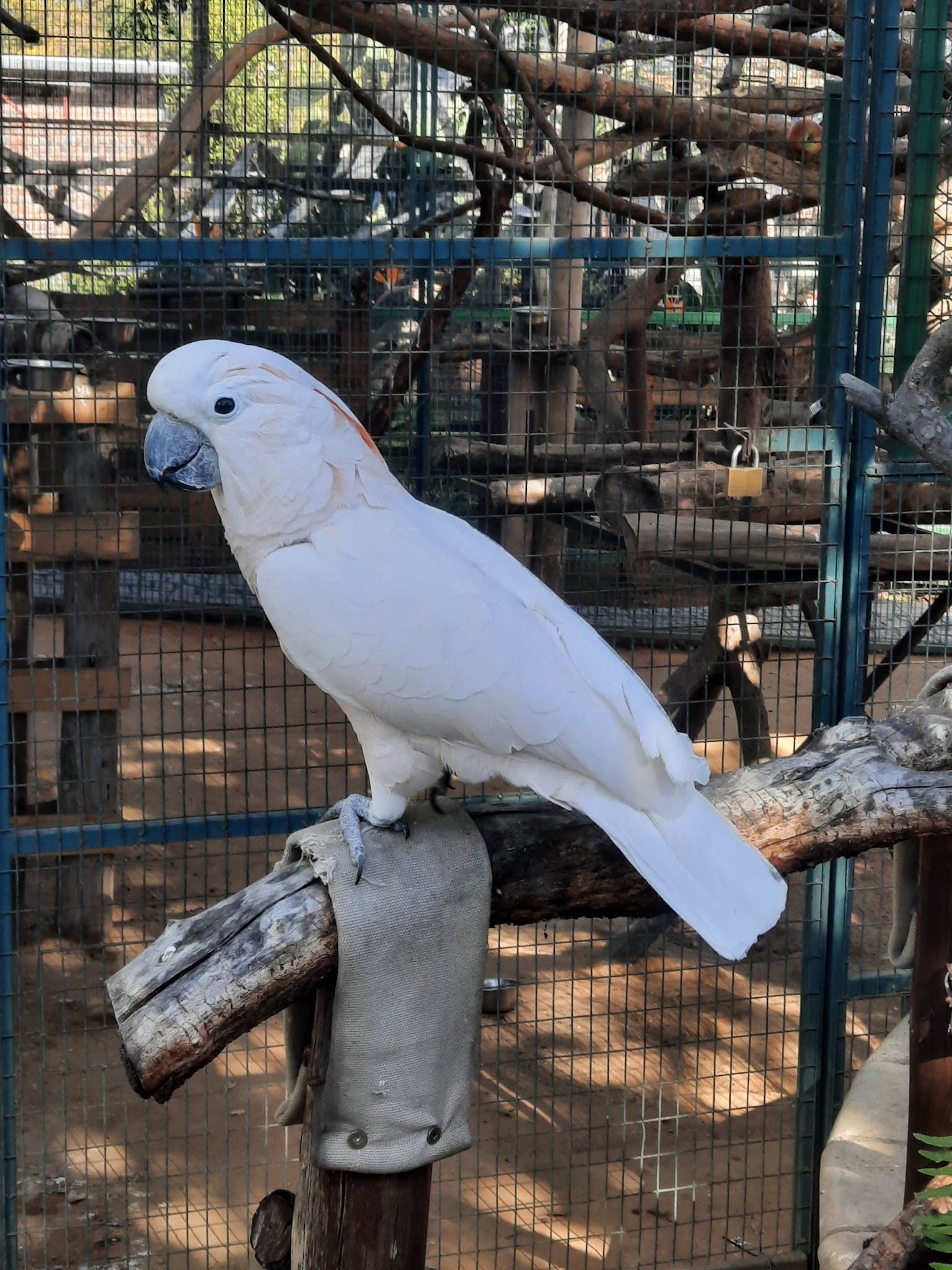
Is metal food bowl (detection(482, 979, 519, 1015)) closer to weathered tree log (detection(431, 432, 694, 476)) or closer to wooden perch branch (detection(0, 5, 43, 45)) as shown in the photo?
weathered tree log (detection(431, 432, 694, 476))

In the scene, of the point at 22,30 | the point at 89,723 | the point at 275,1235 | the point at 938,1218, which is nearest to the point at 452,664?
the point at 275,1235

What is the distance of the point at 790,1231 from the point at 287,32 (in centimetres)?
262

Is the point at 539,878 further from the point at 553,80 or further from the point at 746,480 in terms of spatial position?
the point at 553,80

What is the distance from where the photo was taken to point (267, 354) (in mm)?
1633

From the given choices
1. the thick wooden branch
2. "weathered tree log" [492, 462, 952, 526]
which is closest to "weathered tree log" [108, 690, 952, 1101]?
"weathered tree log" [492, 462, 952, 526]

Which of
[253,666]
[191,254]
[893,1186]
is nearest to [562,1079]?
[893,1186]

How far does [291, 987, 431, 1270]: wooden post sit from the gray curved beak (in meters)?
0.69

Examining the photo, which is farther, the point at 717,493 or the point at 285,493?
the point at 717,493

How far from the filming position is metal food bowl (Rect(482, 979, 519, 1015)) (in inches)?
133

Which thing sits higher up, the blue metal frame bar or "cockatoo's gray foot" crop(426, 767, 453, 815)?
the blue metal frame bar

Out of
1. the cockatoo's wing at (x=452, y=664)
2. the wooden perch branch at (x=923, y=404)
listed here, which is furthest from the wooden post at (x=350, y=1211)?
the wooden perch branch at (x=923, y=404)

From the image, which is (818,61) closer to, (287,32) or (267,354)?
(287,32)

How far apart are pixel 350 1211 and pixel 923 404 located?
53.8 inches

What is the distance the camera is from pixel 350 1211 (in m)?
1.66
